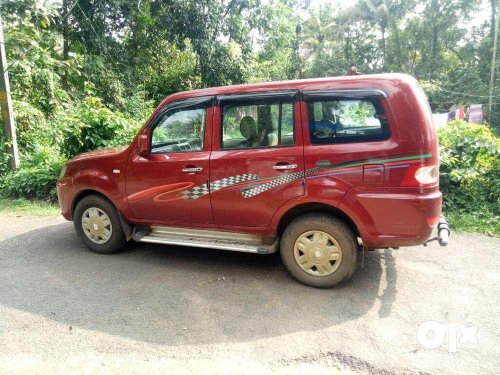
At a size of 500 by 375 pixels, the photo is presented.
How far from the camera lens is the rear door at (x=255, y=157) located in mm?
3549

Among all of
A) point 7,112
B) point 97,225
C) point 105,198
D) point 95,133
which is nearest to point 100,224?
point 97,225

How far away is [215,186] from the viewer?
384cm

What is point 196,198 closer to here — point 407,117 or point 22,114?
point 407,117

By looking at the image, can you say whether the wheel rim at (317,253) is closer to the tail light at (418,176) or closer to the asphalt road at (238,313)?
the asphalt road at (238,313)

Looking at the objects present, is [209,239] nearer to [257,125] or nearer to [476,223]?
[257,125]

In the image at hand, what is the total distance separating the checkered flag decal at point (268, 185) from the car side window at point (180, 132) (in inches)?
27.8

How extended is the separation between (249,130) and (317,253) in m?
1.40

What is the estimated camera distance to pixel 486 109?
2586 centimetres

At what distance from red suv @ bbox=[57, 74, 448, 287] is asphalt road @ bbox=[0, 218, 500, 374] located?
1.25 ft

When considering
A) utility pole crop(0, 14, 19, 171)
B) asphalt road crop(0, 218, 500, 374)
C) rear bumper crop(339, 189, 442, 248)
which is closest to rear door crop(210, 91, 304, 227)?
rear bumper crop(339, 189, 442, 248)

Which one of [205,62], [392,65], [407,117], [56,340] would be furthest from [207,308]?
[392,65]

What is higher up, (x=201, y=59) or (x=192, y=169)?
(x=201, y=59)

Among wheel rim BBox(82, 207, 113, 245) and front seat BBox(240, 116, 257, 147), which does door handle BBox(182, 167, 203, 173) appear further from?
wheel rim BBox(82, 207, 113, 245)

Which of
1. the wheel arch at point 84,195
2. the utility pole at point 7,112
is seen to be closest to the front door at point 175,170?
the wheel arch at point 84,195
